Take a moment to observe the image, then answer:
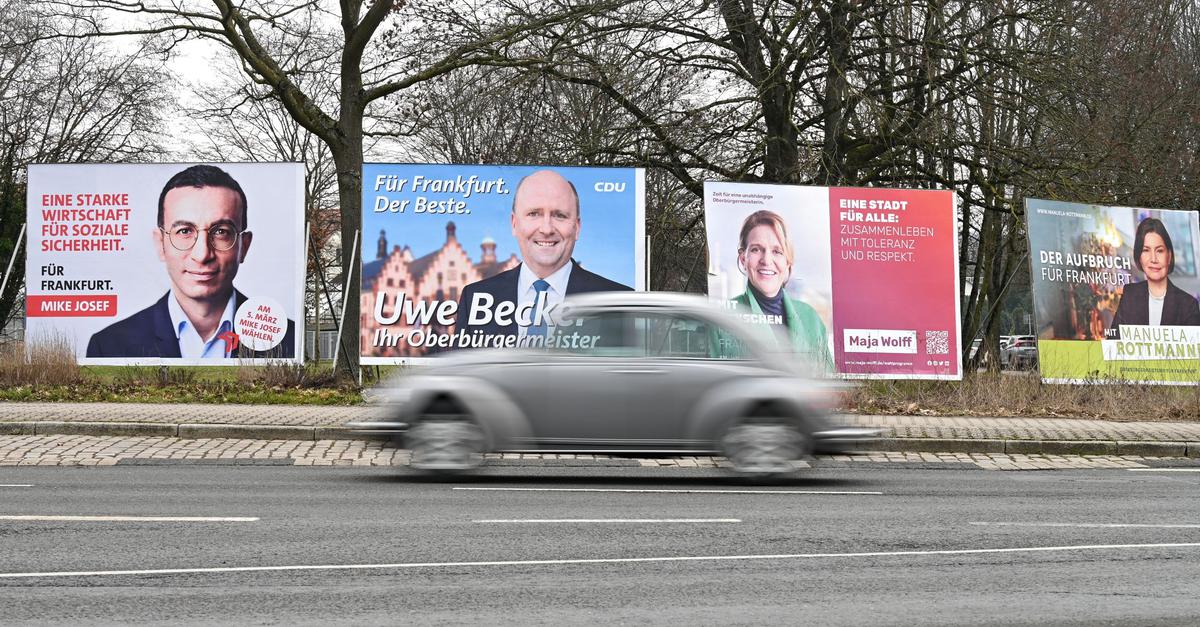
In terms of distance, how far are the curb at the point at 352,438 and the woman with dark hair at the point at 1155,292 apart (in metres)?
6.68

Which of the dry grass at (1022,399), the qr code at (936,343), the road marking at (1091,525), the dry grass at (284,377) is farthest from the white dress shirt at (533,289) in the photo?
the road marking at (1091,525)

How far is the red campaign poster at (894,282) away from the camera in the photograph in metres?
20.4

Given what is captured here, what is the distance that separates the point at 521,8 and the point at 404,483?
15.1m

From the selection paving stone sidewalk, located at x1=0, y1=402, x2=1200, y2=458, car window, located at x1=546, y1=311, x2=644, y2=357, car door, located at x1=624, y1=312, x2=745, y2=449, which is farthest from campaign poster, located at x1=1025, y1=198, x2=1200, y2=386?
car window, located at x1=546, y1=311, x2=644, y2=357

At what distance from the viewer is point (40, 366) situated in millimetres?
19734

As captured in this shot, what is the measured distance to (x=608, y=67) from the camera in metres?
24.5

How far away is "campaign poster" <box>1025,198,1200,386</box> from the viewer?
2111cm

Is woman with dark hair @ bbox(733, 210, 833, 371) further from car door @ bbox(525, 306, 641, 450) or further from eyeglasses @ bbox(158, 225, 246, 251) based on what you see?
car door @ bbox(525, 306, 641, 450)

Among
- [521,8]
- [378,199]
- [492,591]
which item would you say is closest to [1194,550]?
[492,591]

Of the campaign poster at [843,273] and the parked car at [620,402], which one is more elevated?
the campaign poster at [843,273]

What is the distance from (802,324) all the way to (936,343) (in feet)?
7.02

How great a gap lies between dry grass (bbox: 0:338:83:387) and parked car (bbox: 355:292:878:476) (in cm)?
968

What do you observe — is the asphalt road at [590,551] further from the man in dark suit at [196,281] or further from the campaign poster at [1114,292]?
the campaign poster at [1114,292]

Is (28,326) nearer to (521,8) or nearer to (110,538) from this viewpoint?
(521,8)
